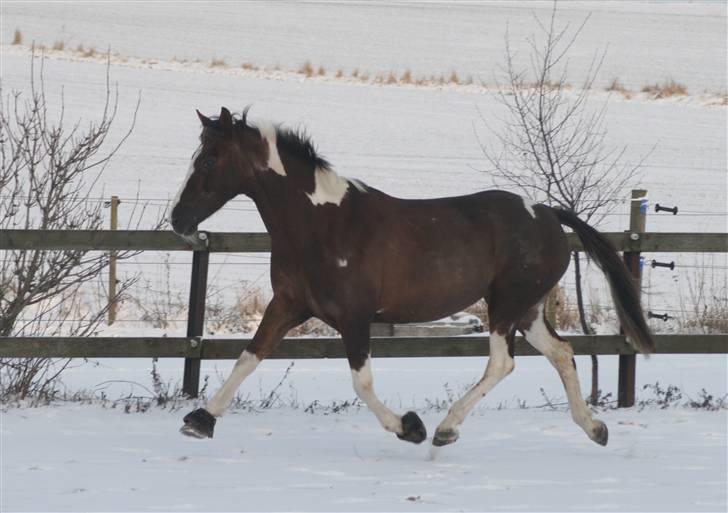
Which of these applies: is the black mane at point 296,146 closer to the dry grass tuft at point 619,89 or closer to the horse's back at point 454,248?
the horse's back at point 454,248

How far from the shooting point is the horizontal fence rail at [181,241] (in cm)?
731

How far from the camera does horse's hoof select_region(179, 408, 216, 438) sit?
5988 millimetres

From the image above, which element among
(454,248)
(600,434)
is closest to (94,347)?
(454,248)

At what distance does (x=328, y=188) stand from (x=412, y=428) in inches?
52.2

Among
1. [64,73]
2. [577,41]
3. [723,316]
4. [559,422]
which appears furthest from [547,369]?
[577,41]

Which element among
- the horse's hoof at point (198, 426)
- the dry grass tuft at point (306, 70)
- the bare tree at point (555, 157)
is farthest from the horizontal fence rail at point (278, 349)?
the dry grass tuft at point (306, 70)

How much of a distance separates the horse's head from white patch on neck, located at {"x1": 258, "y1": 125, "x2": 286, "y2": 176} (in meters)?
0.04

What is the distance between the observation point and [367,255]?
6039mm

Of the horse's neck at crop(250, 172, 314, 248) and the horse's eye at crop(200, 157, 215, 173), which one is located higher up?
the horse's eye at crop(200, 157, 215, 173)

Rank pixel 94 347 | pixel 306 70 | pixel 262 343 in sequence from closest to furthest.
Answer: pixel 262 343 < pixel 94 347 < pixel 306 70

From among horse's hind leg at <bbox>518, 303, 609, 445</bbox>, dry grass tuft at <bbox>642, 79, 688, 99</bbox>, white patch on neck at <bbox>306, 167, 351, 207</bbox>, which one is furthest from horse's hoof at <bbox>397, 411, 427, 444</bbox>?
dry grass tuft at <bbox>642, 79, 688, 99</bbox>

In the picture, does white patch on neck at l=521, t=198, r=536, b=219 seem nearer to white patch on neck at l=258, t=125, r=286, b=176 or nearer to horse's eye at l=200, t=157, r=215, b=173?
white patch on neck at l=258, t=125, r=286, b=176

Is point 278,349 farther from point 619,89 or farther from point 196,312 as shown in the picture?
point 619,89

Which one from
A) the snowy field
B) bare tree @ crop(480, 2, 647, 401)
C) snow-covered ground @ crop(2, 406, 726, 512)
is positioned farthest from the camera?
bare tree @ crop(480, 2, 647, 401)
